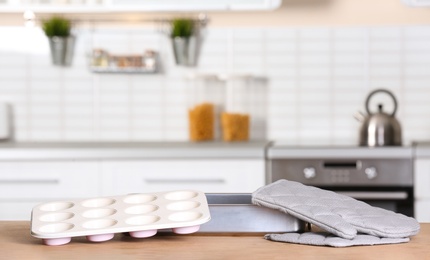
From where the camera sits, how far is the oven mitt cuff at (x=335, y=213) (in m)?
1.74

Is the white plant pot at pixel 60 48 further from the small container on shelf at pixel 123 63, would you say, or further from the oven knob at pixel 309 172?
the oven knob at pixel 309 172

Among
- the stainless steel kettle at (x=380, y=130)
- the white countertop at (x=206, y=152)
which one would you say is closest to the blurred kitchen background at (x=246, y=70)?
the stainless steel kettle at (x=380, y=130)

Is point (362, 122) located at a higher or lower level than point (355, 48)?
lower

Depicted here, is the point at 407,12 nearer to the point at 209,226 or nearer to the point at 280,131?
the point at 280,131

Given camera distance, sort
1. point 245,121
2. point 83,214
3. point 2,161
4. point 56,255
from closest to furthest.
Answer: point 56,255
point 83,214
point 2,161
point 245,121

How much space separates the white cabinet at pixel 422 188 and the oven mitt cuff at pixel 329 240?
221 cm

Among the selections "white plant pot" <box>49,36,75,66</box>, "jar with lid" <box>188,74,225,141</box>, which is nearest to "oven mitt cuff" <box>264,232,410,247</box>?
"jar with lid" <box>188,74,225,141</box>

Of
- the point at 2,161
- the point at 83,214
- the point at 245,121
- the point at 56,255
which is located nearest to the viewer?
the point at 56,255

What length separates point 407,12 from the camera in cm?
455

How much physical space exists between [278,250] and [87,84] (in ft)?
10.2

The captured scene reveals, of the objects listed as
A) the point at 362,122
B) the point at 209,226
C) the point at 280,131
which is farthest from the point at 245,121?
the point at 209,226

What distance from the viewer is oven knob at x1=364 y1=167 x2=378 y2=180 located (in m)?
3.96

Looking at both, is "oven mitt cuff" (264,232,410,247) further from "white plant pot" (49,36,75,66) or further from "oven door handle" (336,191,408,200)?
"white plant pot" (49,36,75,66)

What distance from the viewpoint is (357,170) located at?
3.96 meters
